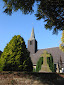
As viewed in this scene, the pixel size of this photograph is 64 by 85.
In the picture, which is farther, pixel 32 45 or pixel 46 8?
pixel 32 45

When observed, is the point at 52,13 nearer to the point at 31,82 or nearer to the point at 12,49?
the point at 12,49

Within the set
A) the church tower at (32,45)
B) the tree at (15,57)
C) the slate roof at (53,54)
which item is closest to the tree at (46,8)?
the tree at (15,57)

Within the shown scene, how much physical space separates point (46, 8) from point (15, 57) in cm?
429

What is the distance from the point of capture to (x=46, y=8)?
25.2 ft

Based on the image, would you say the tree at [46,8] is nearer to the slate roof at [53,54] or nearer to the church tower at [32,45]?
the slate roof at [53,54]

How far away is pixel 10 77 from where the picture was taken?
7.19 meters

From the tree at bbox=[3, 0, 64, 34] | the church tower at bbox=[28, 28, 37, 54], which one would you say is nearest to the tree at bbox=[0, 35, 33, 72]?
the tree at bbox=[3, 0, 64, 34]

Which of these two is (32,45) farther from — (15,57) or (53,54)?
(15,57)

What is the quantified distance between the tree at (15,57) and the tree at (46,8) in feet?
8.60

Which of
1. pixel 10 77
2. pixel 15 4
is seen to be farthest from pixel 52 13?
pixel 10 77

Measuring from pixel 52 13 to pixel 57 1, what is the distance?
3.54 feet

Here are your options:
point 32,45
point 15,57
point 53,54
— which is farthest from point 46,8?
point 32,45

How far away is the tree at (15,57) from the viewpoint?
8.30 m

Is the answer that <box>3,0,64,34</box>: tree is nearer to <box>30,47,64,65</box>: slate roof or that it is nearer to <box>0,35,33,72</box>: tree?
<box>0,35,33,72</box>: tree
